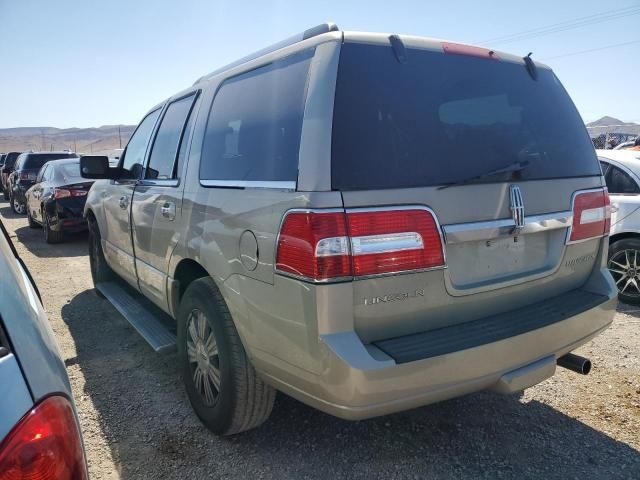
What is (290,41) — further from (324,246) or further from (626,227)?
(626,227)

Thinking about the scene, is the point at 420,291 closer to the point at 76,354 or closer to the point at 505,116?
the point at 505,116

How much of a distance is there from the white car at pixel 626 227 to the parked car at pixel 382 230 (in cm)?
277

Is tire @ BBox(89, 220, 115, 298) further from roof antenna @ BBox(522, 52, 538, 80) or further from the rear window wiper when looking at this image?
roof antenna @ BBox(522, 52, 538, 80)

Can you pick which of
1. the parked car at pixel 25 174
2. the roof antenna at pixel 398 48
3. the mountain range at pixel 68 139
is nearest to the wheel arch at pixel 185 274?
the roof antenna at pixel 398 48

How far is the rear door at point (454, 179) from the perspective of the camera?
199 cm

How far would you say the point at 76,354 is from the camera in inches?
160

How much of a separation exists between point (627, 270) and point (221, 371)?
15.0 feet

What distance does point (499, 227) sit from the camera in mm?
2256

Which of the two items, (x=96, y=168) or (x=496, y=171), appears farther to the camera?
(x=96, y=168)

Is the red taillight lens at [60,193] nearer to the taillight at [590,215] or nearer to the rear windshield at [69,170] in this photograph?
the rear windshield at [69,170]

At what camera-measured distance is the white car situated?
5.06 metres

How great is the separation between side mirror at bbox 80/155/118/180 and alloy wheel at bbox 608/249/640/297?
514 cm

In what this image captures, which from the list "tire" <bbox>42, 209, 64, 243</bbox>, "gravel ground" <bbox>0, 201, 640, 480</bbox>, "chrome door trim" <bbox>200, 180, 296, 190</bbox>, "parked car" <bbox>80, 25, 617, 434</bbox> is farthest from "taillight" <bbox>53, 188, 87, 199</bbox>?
"chrome door trim" <bbox>200, 180, 296, 190</bbox>

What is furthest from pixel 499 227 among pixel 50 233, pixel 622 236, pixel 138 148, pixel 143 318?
pixel 50 233
